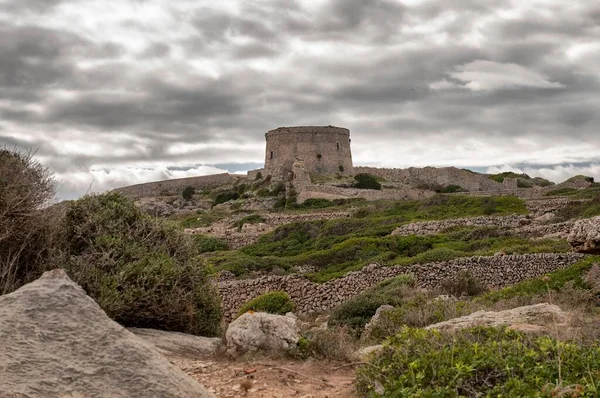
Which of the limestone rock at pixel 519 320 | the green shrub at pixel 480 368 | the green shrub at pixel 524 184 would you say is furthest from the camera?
the green shrub at pixel 524 184

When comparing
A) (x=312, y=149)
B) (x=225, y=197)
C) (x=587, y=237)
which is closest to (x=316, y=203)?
(x=225, y=197)

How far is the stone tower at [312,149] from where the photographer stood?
70938 millimetres

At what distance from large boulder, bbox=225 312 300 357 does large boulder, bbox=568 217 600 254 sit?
20.8 feet

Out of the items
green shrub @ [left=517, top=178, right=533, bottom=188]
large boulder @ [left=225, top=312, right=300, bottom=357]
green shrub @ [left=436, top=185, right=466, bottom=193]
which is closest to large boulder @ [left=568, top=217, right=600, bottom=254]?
large boulder @ [left=225, top=312, right=300, bottom=357]

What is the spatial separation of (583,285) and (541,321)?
20.7 feet

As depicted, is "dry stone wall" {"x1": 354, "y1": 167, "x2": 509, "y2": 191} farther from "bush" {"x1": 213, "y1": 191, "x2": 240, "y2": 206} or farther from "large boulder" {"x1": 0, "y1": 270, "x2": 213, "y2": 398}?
"large boulder" {"x1": 0, "y1": 270, "x2": 213, "y2": 398}

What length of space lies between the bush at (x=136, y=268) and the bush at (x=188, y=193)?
64.5 m

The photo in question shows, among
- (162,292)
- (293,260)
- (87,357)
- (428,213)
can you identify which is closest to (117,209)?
(162,292)

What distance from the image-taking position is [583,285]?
12.8m

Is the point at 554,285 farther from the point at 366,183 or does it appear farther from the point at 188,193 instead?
the point at 188,193

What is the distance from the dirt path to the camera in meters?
5.68

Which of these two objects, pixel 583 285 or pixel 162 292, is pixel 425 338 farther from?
pixel 583 285

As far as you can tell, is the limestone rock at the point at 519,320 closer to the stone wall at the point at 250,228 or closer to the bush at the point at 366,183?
the stone wall at the point at 250,228

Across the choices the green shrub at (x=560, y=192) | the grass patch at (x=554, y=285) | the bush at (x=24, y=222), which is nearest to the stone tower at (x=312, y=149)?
→ the green shrub at (x=560, y=192)
